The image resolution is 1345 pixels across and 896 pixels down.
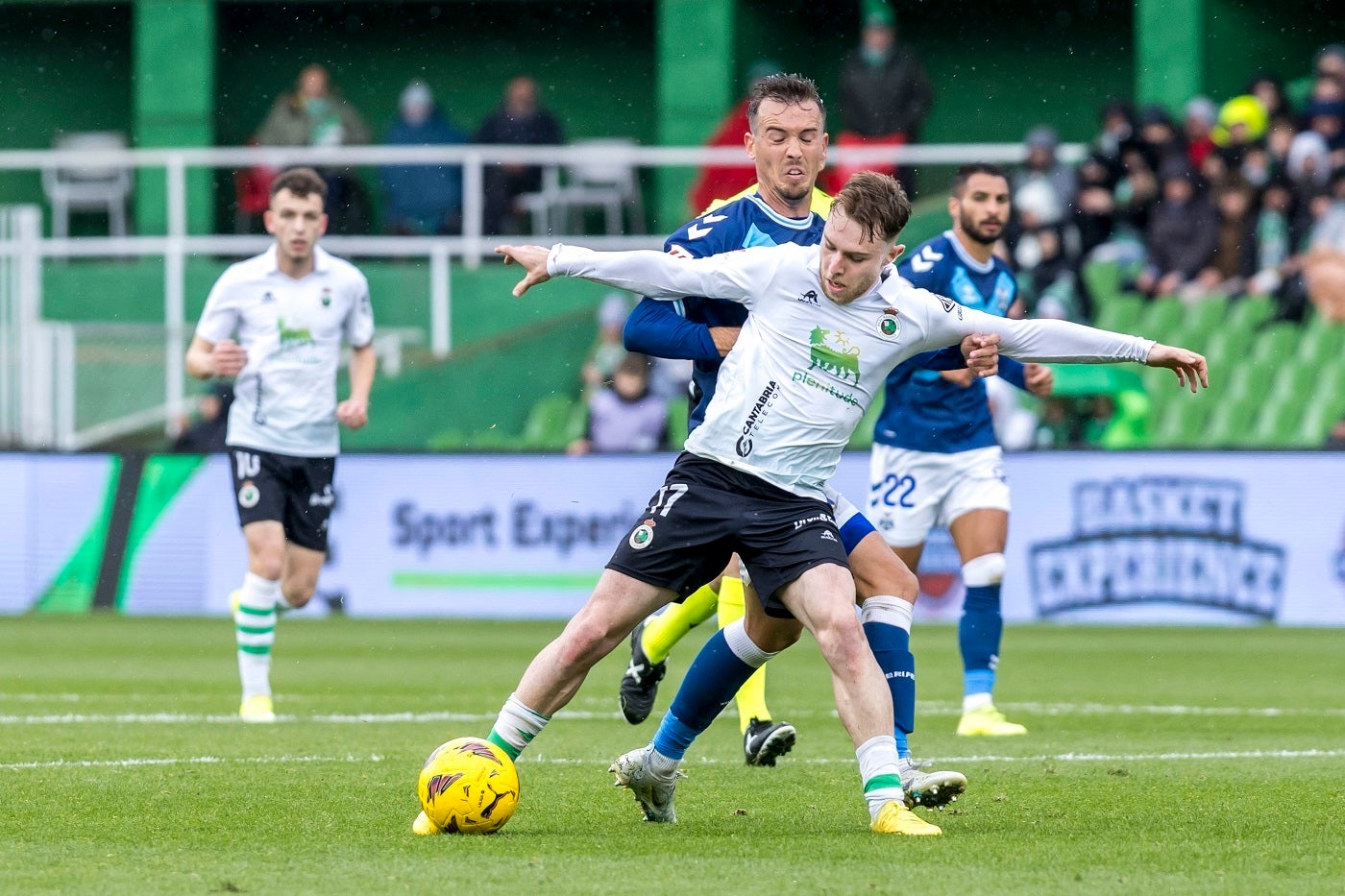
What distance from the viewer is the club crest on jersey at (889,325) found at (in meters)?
6.10

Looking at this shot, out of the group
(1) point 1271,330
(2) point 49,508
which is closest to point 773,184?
(2) point 49,508

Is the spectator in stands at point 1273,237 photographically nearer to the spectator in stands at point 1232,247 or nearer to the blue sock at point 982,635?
the spectator in stands at point 1232,247

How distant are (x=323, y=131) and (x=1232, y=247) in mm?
9567

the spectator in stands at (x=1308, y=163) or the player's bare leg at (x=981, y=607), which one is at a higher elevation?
the spectator in stands at (x=1308, y=163)

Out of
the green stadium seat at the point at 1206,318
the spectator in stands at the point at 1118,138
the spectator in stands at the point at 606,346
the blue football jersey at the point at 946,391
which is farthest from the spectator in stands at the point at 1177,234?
the blue football jersey at the point at 946,391

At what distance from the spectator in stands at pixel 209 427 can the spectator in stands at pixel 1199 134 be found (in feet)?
29.6

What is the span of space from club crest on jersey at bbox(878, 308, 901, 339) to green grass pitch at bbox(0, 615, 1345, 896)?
1.44 meters

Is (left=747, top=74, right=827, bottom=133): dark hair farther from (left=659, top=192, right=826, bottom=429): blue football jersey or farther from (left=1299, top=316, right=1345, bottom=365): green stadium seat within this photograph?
(left=1299, top=316, right=1345, bottom=365): green stadium seat

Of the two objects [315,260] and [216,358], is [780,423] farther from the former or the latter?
[315,260]

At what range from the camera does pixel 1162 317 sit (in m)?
19.6

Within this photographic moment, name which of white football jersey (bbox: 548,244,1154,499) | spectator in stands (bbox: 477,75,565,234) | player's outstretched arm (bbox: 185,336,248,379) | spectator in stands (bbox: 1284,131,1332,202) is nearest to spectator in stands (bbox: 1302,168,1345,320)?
spectator in stands (bbox: 1284,131,1332,202)

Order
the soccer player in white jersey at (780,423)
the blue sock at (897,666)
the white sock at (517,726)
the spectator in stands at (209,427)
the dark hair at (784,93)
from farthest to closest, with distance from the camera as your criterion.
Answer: the spectator in stands at (209,427) → the dark hair at (784,93) → the blue sock at (897,666) → the white sock at (517,726) → the soccer player in white jersey at (780,423)

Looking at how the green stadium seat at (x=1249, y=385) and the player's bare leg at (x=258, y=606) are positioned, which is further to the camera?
the green stadium seat at (x=1249, y=385)

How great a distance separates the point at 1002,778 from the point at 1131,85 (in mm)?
20167
